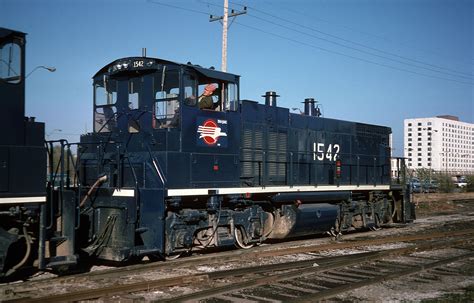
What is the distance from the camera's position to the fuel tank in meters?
12.2

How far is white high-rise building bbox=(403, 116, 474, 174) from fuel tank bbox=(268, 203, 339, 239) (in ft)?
376

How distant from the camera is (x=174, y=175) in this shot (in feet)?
31.0

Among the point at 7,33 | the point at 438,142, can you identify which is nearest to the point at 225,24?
the point at 7,33

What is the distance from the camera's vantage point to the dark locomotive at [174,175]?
8883mm

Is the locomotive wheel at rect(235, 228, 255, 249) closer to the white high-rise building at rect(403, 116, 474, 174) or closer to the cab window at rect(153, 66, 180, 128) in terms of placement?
the cab window at rect(153, 66, 180, 128)

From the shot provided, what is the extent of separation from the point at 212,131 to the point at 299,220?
12.1 feet

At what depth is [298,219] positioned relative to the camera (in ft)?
40.1

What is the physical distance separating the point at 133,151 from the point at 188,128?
4.50 ft

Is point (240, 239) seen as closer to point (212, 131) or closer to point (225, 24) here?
point (212, 131)

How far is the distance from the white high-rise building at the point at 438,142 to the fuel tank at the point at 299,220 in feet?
376

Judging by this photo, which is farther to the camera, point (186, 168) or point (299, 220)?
point (299, 220)

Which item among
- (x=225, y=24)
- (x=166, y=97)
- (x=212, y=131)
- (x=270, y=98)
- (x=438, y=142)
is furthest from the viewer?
(x=438, y=142)

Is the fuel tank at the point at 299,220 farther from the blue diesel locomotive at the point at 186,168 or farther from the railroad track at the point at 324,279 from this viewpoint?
the railroad track at the point at 324,279

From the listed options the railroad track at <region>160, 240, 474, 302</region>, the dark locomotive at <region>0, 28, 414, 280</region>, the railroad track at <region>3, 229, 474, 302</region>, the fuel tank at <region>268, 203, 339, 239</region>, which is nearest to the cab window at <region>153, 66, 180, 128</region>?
the dark locomotive at <region>0, 28, 414, 280</region>
